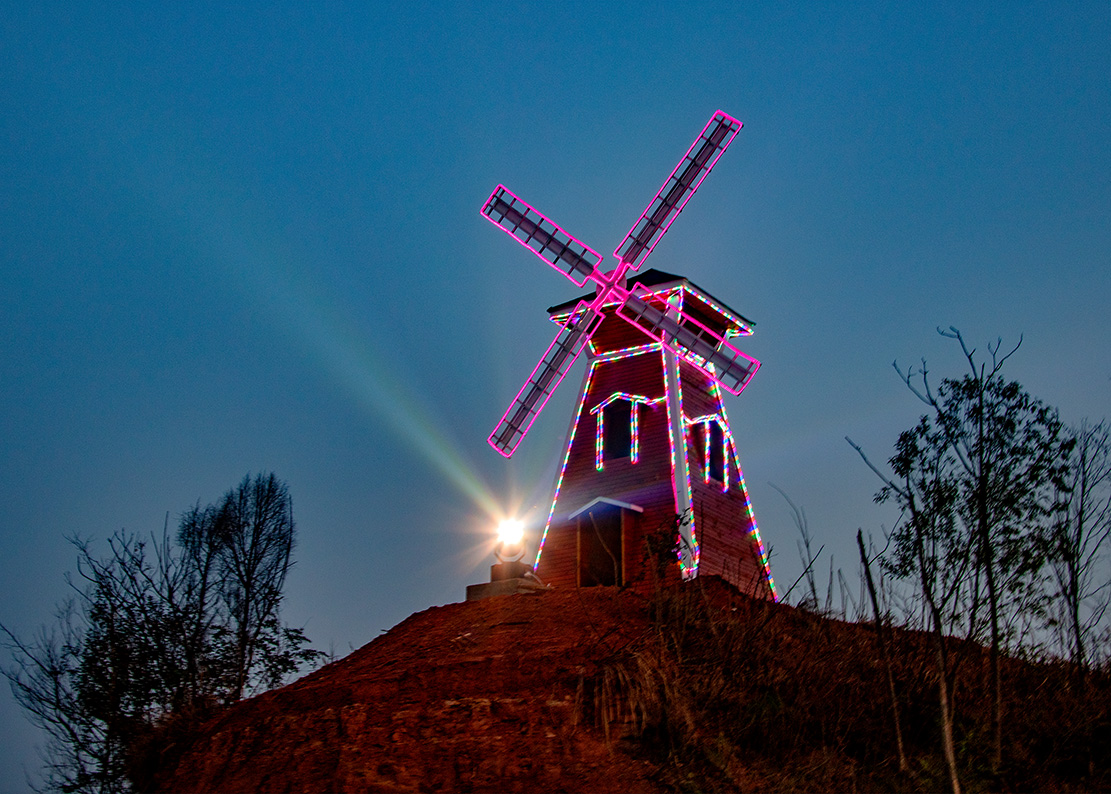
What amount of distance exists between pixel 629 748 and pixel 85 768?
10.8m

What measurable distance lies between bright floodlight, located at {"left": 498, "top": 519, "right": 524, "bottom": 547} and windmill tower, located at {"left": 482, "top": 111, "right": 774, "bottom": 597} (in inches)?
75.5

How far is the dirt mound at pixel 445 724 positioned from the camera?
782 cm

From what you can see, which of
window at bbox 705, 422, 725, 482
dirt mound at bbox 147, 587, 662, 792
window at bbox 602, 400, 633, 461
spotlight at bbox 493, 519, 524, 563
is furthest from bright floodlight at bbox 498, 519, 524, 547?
window at bbox 705, 422, 725, 482

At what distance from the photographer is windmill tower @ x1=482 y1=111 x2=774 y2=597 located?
1511 centimetres

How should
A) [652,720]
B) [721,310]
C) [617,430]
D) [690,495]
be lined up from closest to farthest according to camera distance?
[652,720] < [690,495] < [617,430] < [721,310]

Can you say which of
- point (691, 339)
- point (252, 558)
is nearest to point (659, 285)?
point (691, 339)

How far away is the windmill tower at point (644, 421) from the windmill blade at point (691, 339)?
2cm

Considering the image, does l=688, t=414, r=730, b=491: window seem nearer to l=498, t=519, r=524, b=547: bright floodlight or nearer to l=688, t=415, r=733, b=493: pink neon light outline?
l=688, t=415, r=733, b=493: pink neon light outline

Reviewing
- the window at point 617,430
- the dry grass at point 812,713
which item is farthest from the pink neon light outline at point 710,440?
the dry grass at point 812,713

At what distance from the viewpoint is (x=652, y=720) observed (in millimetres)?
7980

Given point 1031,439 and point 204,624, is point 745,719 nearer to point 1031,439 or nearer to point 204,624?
point 1031,439

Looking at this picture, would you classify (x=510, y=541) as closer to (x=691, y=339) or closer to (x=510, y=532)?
(x=510, y=532)

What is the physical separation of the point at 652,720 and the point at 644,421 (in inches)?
335

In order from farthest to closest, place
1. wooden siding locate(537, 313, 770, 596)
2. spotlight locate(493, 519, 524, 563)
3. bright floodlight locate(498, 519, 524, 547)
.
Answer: wooden siding locate(537, 313, 770, 596) → bright floodlight locate(498, 519, 524, 547) → spotlight locate(493, 519, 524, 563)
